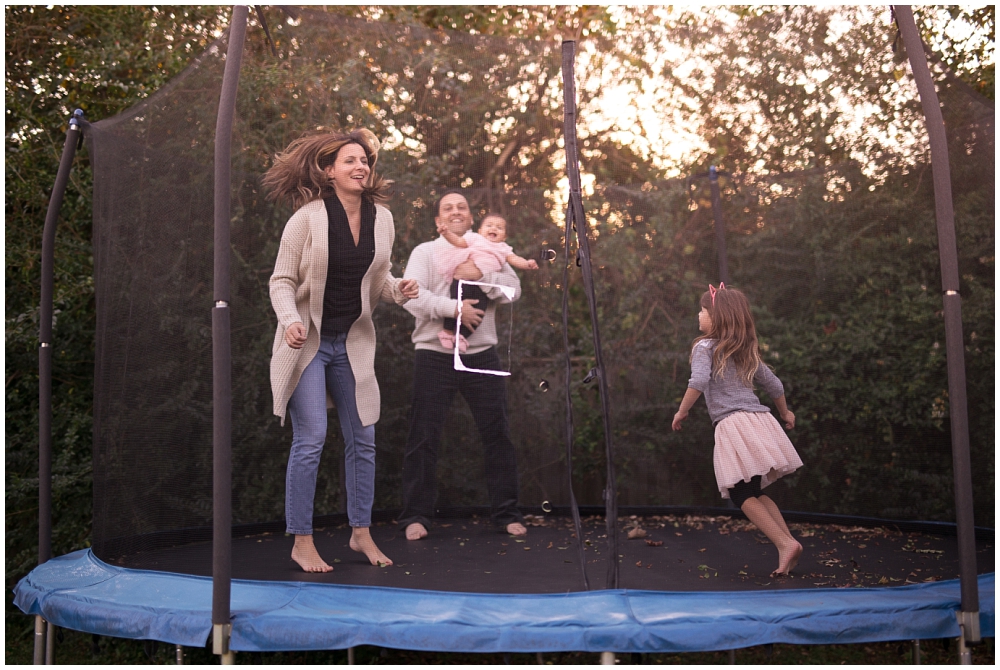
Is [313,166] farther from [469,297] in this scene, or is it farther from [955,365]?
[955,365]

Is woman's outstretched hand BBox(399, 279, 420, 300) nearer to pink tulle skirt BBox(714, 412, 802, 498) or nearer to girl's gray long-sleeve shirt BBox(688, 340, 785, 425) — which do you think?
girl's gray long-sleeve shirt BBox(688, 340, 785, 425)

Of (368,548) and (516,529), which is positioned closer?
(368,548)

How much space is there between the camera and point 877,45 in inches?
119

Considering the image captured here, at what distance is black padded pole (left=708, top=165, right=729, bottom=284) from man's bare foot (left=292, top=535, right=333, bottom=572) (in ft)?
6.74

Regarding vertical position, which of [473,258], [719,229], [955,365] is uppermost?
Answer: [719,229]

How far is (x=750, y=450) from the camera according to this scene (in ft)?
8.57

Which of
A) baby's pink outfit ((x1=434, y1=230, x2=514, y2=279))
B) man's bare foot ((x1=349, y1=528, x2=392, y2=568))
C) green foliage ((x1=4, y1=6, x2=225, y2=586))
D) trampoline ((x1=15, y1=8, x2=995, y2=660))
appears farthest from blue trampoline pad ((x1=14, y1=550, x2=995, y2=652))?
green foliage ((x1=4, y1=6, x2=225, y2=586))

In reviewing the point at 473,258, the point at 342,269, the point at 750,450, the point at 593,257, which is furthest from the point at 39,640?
the point at 593,257

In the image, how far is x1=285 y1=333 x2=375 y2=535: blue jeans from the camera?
2514 mm

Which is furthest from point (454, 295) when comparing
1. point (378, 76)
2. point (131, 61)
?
point (131, 61)

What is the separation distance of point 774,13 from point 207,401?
2.51 metres

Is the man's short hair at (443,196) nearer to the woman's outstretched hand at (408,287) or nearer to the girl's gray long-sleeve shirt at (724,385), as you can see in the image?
the woman's outstretched hand at (408,287)

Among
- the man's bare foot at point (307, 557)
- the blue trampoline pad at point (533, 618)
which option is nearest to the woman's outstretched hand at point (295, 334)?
the man's bare foot at point (307, 557)

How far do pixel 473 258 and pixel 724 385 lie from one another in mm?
1098
